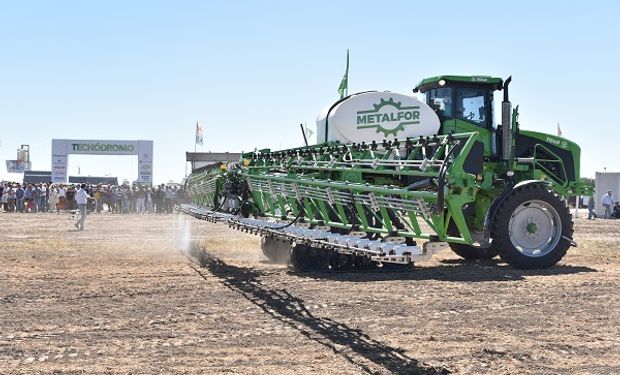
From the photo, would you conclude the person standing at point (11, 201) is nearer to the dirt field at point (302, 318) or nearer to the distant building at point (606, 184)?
the dirt field at point (302, 318)

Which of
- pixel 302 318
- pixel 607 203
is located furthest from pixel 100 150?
pixel 302 318

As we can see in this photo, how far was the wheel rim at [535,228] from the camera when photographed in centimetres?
1190

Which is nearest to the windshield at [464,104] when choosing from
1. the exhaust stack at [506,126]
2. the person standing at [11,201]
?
the exhaust stack at [506,126]

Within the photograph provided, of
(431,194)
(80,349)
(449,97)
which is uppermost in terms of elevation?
(449,97)

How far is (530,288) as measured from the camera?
1005 centimetres

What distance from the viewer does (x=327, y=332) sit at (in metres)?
7.34

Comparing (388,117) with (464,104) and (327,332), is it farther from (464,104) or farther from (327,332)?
(327,332)

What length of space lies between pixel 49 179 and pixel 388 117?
6066cm

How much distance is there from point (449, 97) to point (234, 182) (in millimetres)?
3896

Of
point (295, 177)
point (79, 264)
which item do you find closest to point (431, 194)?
point (295, 177)

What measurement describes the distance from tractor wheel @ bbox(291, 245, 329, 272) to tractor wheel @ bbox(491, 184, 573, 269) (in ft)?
8.46

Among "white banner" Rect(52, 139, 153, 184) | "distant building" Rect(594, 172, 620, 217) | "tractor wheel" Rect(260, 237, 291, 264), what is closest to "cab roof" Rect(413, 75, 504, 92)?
"tractor wheel" Rect(260, 237, 291, 264)

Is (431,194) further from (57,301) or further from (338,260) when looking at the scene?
(57,301)

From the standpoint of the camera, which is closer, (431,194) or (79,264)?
(431,194)
